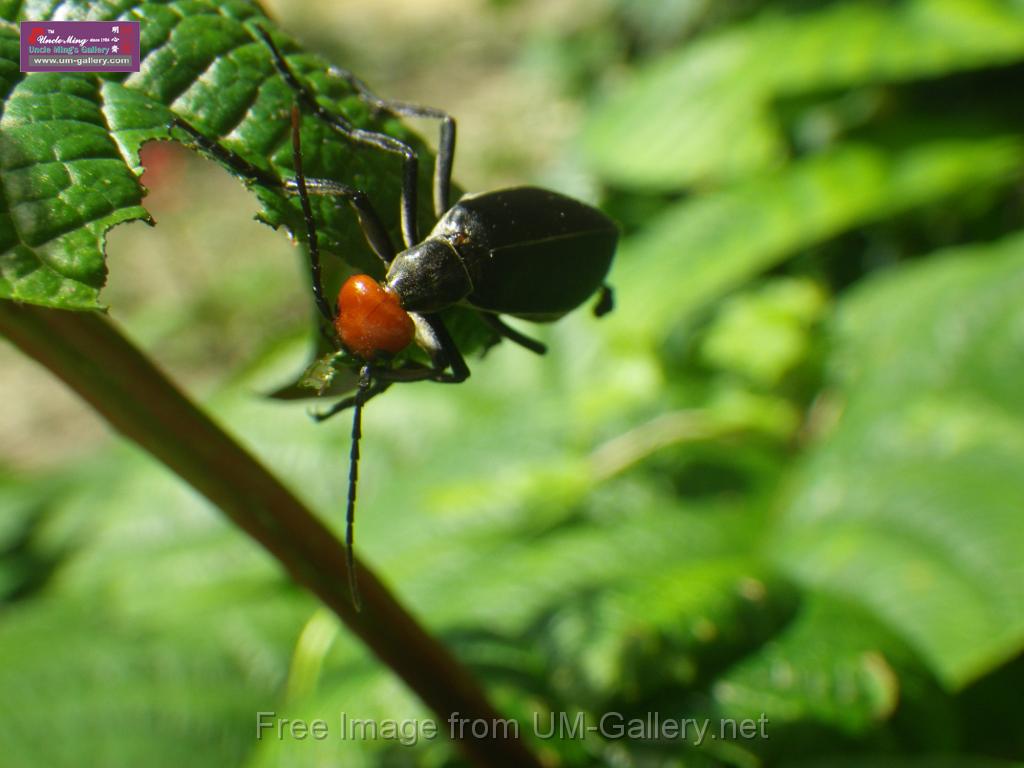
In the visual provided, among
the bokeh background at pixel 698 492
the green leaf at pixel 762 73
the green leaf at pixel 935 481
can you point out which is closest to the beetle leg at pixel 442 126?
the bokeh background at pixel 698 492

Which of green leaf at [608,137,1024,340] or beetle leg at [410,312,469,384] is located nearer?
beetle leg at [410,312,469,384]

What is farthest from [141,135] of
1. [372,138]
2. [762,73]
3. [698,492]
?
[762,73]

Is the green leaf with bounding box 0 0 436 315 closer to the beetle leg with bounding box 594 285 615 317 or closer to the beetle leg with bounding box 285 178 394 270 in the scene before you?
the beetle leg with bounding box 285 178 394 270

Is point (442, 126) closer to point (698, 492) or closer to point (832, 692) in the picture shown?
point (832, 692)

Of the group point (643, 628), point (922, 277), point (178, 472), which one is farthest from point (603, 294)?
point (922, 277)

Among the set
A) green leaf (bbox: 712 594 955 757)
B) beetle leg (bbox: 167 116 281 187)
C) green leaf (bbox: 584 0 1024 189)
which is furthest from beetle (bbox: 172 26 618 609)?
green leaf (bbox: 584 0 1024 189)

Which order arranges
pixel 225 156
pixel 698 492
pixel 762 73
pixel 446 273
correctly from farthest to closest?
pixel 762 73, pixel 698 492, pixel 446 273, pixel 225 156
